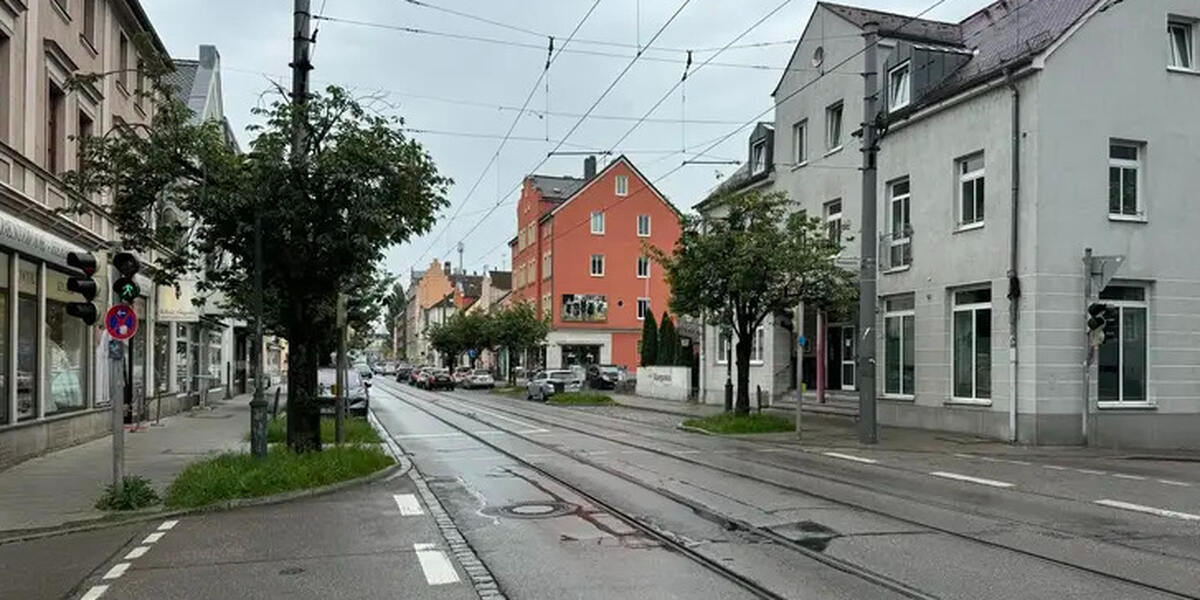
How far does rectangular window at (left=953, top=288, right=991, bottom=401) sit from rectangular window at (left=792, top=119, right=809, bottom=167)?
884cm

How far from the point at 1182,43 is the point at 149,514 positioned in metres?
23.4

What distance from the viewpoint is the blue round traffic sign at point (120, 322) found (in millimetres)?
11547

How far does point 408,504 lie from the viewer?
11.8 m

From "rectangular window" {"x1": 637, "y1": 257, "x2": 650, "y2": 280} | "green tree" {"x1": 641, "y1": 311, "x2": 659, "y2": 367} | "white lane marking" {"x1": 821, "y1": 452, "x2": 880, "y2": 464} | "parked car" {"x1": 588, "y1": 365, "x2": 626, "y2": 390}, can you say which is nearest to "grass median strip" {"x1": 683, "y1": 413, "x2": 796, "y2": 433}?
"white lane marking" {"x1": 821, "y1": 452, "x2": 880, "y2": 464}

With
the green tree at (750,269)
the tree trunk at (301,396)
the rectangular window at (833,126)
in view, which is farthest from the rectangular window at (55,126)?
the rectangular window at (833,126)

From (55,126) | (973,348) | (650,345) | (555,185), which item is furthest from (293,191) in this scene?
(555,185)

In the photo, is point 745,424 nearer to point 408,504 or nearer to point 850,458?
point 850,458

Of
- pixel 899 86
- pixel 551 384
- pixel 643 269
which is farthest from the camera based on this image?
pixel 643 269

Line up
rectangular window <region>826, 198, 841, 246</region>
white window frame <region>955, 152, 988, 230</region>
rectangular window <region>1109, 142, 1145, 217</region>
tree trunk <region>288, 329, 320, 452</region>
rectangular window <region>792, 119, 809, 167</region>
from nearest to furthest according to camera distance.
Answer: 1. tree trunk <region>288, 329, 320, 452</region>
2. rectangular window <region>1109, 142, 1145, 217</region>
3. white window frame <region>955, 152, 988, 230</region>
4. rectangular window <region>826, 198, 841, 246</region>
5. rectangular window <region>792, 119, 809, 167</region>

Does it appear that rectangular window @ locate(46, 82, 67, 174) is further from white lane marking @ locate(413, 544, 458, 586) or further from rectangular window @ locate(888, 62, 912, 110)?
rectangular window @ locate(888, 62, 912, 110)

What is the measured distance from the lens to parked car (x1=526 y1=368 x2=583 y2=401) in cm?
4544

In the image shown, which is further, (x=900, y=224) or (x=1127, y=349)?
(x=900, y=224)

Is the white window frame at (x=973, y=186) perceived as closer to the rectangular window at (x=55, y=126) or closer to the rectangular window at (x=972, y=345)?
the rectangular window at (x=972, y=345)

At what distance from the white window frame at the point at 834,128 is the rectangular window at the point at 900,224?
3086 millimetres
